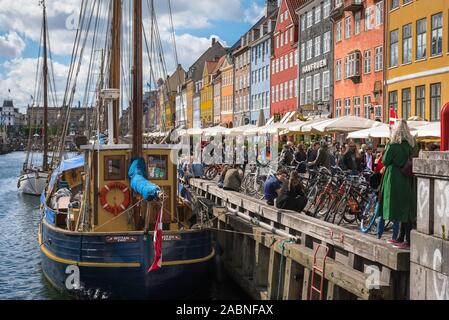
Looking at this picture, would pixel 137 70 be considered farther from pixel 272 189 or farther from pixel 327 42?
pixel 327 42

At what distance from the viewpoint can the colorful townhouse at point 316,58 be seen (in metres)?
50.1

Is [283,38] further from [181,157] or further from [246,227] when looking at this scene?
[246,227]

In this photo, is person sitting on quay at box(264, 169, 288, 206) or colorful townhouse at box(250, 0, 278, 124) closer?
person sitting on quay at box(264, 169, 288, 206)

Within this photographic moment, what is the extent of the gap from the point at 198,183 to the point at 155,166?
461 inches

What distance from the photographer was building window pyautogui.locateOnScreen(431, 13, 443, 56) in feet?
106

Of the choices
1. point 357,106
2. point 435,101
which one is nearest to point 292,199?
point 435,101

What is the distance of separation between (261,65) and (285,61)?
389 inches

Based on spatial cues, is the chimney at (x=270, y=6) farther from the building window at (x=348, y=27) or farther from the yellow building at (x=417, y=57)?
the yellow building at (x=417, y=57)

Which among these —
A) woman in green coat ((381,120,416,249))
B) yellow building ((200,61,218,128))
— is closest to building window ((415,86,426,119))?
woman in green coat ((381,120,416,249))

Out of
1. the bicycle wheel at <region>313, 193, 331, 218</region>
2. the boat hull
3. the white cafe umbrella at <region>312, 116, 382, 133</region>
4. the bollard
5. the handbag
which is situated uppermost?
the white cafe umbrella at <region>312, 116, 382, 133</region>

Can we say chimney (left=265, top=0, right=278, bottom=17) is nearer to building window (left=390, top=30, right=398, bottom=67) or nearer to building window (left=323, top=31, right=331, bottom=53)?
building window (left=323, top=31, right=331, bottom=53)

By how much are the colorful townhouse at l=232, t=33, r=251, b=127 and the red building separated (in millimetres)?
10581

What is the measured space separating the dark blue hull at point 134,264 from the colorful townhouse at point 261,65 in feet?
184

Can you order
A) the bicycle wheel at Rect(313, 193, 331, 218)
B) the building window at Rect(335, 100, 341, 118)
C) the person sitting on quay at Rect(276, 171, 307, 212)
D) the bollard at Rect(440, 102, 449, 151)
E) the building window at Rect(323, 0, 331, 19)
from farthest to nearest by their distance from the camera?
the building window at Rect(323, 0, 331, 19), the building window at Rect(335, 100, 341, 118), the bicycle wheel at Rect(313, 193, 331, 218), the person sitting on quay at Rect(276, 171, 307, 212), the bollard at Rect(440, 102, 449, 151)
